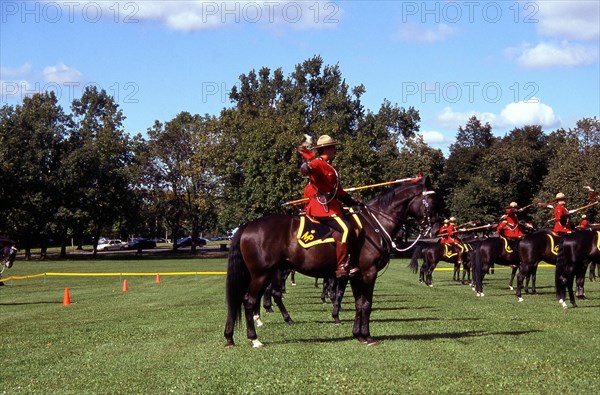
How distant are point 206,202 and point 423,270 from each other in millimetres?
46742

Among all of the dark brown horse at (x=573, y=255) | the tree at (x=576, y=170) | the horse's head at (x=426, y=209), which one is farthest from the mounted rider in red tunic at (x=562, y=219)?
the tree at (x=576, y=170)

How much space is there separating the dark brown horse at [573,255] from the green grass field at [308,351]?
714 mm

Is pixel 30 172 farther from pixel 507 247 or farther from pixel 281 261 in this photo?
pixel 281 261

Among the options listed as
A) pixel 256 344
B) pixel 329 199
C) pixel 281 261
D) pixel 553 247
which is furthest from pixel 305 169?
pixel 553 247

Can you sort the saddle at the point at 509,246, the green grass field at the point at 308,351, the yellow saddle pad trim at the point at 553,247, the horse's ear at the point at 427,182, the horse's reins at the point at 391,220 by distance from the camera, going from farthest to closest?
the saddle at the point at 509,246 → the yellow saddle pad trim at the point at 553,247 → the horse's ear at the point at 427,182 → the horse's reins at the point at 391,220 → the green grass field at the point at 308,351

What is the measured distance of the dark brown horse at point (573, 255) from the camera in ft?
68.8

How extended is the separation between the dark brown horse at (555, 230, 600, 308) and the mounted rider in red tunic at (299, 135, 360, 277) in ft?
32.5

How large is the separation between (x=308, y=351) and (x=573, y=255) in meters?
11.7

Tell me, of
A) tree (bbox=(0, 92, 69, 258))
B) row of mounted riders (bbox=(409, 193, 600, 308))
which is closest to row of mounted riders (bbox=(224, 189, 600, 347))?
row of mounted riders (bbox=(409, 193, 600, 308))

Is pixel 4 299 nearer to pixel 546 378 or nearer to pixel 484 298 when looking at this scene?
pixel 484 298

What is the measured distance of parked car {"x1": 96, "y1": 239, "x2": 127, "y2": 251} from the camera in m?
108

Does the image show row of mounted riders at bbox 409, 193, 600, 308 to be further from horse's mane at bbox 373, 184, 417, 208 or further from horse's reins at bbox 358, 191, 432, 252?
horse's mane at bbox 373, 184, 417, 208

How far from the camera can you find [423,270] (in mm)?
33469

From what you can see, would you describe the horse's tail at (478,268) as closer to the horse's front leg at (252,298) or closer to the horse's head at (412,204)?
the horse's head at (412,204)
